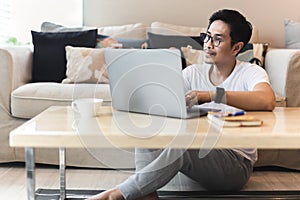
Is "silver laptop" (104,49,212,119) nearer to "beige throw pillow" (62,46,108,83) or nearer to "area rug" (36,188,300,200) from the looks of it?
"area rug" (36,188,300,200)

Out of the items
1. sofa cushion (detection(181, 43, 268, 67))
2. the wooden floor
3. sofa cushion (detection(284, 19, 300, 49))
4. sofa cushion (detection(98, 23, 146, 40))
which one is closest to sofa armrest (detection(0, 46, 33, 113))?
the wooden floor

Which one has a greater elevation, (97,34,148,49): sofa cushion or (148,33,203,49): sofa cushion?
(148,33,203,49): sofa cushion

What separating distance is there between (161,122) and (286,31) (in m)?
2.18

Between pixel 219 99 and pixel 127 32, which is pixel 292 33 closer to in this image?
pixel 127 32

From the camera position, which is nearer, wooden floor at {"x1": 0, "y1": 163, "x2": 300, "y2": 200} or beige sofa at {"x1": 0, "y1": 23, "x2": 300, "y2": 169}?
wooden floor at {"x1": 0, "y1": 163, "x2": 300, "y2": 200}

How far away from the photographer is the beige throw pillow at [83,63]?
284cm

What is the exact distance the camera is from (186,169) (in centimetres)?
194

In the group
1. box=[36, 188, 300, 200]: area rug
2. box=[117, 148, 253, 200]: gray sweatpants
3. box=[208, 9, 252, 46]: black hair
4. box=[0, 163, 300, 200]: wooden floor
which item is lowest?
box=[0, 163, 300, 200]: wooden floor

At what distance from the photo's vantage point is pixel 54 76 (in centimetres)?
301

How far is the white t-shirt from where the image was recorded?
1.85 meters

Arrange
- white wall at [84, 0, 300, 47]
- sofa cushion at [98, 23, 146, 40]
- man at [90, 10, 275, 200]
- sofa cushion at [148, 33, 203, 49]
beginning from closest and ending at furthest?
man at [90, 10, 275, 200] < sofa cushion at [148, 33, 203, 49] < sofa cushion at [98, 23, 146, 40] < white wall at [84, 0, 300, 47]

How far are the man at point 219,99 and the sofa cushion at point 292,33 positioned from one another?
1.46m

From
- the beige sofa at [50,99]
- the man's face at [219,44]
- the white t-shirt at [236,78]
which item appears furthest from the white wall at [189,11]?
the man's face at [219,44]

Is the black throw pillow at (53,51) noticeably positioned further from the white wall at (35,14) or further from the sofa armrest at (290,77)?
the sofa armrest at (290,77)
